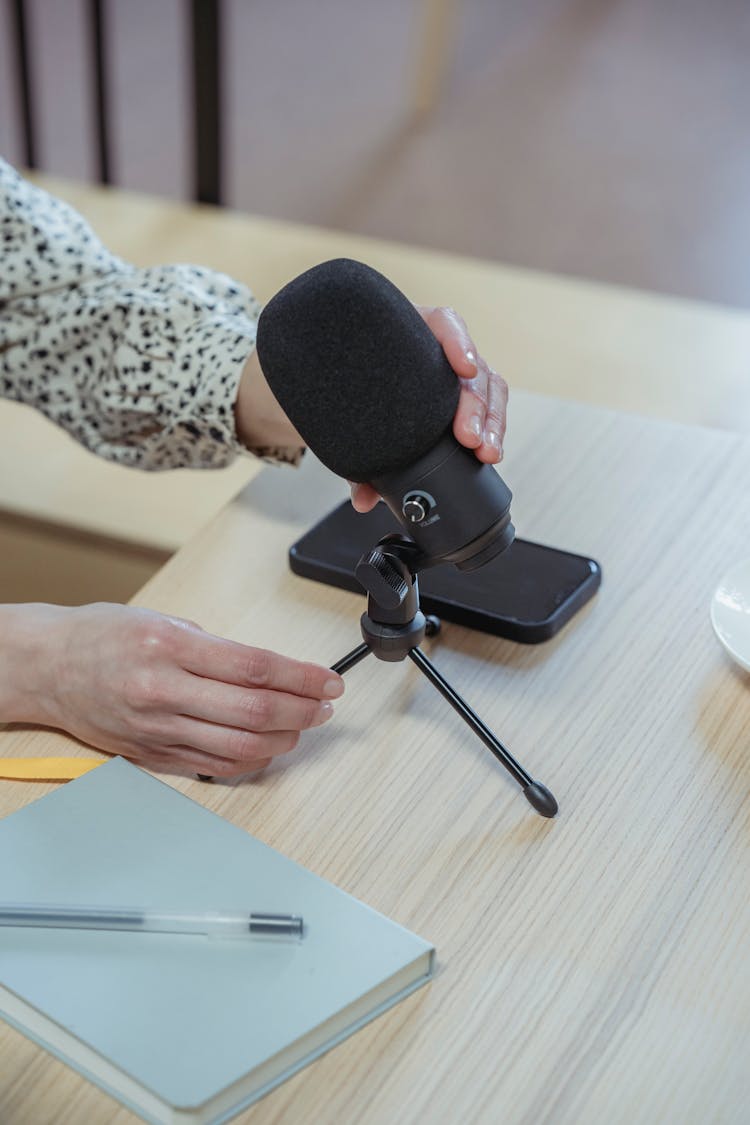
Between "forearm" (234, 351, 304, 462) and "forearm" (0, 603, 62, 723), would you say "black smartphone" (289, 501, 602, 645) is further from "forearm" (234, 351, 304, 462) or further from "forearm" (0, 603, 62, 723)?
"forearm" (0, 603, 62, 723)

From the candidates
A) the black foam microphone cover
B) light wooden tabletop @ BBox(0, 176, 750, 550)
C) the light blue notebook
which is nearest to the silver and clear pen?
the light blue notebook

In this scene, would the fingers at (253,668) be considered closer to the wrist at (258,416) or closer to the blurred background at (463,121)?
the wrist at (258,416)

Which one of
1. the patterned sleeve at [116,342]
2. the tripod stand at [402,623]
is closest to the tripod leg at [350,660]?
the tripod stand at [402,623]

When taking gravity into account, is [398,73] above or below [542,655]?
below

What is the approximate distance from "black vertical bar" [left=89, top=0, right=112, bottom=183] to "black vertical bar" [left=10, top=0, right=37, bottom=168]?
0.35 ft

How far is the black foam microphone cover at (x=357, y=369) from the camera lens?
65cm

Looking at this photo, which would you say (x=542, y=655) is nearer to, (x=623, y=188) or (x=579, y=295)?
(x=579, y=295)

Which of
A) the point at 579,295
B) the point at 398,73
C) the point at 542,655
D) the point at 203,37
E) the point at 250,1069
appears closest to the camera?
the point at 250,1069

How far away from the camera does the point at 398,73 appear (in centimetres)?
371

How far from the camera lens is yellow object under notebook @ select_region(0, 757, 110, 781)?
71 cm

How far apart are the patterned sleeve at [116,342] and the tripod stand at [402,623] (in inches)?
9.8

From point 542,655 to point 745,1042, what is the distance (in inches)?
10.8

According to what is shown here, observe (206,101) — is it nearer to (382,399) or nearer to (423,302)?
(423,302)

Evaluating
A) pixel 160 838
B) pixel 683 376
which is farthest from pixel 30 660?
pixel 683 376
